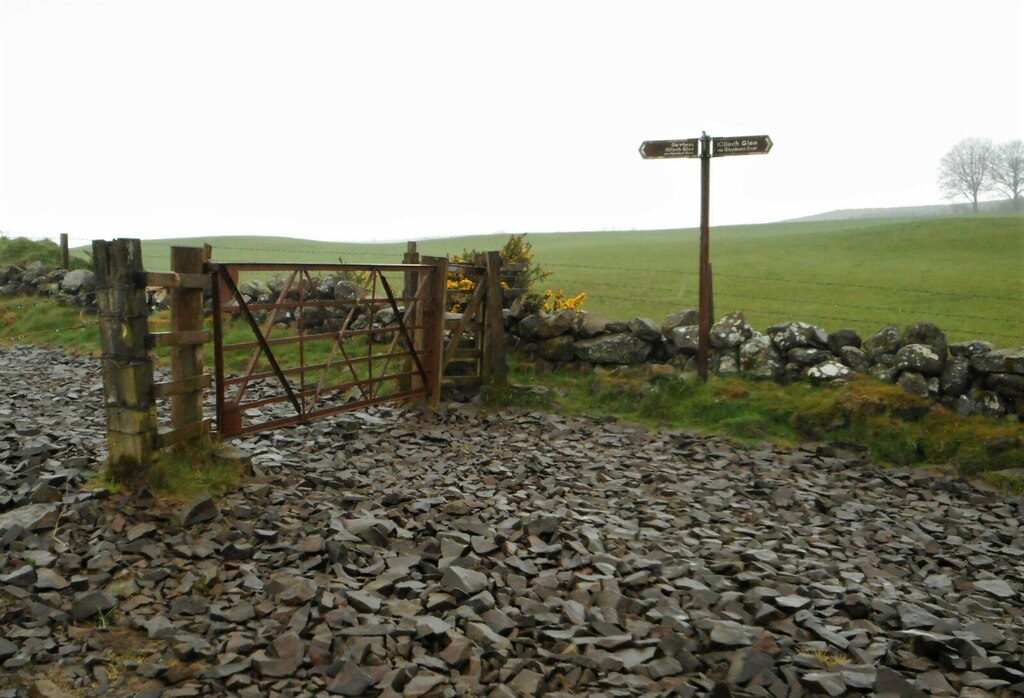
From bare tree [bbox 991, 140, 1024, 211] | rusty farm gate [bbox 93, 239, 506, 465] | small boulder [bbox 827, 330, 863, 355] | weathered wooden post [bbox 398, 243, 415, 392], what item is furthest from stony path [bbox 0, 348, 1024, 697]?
bare tree [bbox 991, 140, 1024, 211]

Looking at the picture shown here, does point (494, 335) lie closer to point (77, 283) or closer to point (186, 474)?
point (186, 474)

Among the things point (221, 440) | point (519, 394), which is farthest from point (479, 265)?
point (221, 440)

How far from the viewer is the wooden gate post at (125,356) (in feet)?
24.9

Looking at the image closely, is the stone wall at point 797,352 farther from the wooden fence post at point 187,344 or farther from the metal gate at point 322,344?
the wooden fence post at point 187,344

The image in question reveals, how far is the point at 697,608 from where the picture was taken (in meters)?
6.21

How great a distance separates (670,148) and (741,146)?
1.19 meters

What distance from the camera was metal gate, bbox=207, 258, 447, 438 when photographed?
8.79 metres

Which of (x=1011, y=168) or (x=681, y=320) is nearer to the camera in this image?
(x=681, y=320)

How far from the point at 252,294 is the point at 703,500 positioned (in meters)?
15.3

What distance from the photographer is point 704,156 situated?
44.7ft

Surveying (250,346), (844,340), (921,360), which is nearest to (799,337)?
(844,340)

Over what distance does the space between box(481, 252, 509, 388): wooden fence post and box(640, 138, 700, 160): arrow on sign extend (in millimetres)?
3207

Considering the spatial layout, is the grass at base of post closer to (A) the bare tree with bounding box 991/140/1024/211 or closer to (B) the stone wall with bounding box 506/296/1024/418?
(B) the stone wall with bounding box 506/296/1024/418

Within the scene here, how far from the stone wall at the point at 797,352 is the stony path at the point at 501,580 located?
7.61ft
